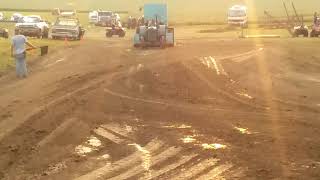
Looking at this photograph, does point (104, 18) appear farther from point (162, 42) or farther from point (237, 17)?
point (162, 42)

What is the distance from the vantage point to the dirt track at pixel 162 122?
9.14 metres

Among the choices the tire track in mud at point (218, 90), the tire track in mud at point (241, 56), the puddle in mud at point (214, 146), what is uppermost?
the puddle in mud at point (214, 146)

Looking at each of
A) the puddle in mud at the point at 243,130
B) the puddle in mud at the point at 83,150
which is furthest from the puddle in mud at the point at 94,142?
the puddle in mud at the point at 243,130

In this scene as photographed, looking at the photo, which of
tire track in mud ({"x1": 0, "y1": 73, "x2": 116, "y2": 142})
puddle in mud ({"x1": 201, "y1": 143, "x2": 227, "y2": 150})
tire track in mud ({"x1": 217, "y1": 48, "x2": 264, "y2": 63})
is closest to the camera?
puddle in mud ({"x1": 201, "y1": 143, "x2": 227, "y2": 150})

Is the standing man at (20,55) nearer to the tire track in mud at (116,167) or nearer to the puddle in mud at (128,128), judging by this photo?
the puddle in mud at (128,128)

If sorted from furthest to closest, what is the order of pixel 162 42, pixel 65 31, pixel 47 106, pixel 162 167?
pixel 65 31, pixel 162 42, pixel 47 106, pixel 162 167

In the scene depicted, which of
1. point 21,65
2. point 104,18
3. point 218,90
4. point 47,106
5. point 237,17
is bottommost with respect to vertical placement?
point 104,18

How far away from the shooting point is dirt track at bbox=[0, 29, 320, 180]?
9.14 meters

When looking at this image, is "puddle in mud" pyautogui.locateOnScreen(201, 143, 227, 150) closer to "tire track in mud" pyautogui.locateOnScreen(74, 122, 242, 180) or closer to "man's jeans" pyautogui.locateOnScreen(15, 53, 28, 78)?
"tire track in mud" pyautogui.locateOnScreen(74, 122, 242, 180)

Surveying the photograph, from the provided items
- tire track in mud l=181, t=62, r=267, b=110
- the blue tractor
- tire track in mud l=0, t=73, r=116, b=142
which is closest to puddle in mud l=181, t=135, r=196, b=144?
tire track in mud l=0, t=73, r=116, b=142

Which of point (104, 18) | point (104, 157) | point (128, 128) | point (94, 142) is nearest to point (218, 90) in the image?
point (128, 128)

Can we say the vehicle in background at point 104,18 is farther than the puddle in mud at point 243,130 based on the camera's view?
Yes

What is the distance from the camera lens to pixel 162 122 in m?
12.6

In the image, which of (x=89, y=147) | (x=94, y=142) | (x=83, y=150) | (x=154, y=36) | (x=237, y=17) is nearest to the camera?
(x=83, y=150)
